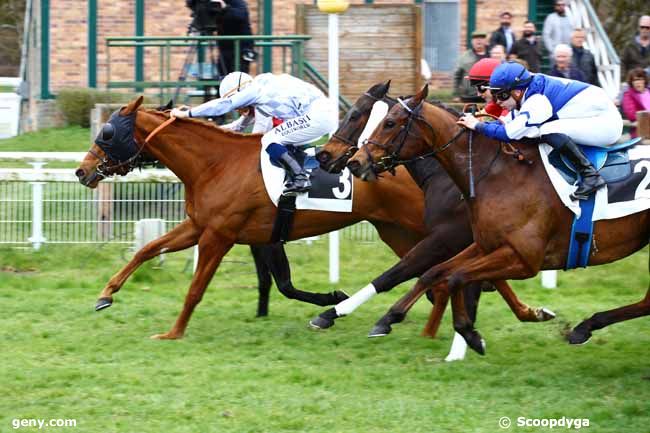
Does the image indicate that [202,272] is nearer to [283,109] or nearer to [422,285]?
[283,109]

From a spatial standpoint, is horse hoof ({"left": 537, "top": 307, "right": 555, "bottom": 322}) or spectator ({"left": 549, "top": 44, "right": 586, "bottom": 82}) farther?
spectator ({"left": 549, "top": 44, "right": 586, "bottom": 82})

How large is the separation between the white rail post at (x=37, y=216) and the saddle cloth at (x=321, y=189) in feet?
10.7

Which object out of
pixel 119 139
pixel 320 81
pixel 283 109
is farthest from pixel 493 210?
pixel 320 81

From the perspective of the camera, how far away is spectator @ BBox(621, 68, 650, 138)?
1155 centimetres

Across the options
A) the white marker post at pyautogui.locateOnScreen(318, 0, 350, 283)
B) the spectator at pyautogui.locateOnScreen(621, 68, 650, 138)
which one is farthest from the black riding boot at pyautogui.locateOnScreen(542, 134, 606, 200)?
the spectator at pyautogui.locateOnScreen(621, 68, 650, 138)

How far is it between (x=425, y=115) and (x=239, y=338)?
2159mm

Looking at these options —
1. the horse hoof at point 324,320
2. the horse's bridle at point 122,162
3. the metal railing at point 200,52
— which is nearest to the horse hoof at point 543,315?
the horse hoof at point 324,320

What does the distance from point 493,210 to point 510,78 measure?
78 centimetres

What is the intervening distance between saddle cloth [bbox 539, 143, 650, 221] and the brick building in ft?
33.2

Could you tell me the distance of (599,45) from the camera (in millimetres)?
15922

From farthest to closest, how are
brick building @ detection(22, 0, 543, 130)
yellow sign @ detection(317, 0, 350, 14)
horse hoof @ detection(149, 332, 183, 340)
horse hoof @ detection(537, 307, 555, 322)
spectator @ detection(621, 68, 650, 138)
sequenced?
brick building @ detection(22, 0, 543, 130) < spectator @ detection(621, 68, 650, 138) < yellow sign @ detection(317, 0, 350, 14) < horse hoof @ detection(537, 307, 555, 322) < horse hoof @ detection(149, 332, 183, 340)

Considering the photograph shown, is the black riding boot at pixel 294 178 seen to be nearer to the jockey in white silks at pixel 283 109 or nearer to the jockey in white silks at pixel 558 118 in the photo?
the jockey in white silks at pixel 283 109

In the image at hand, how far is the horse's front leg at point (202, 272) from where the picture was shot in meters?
8.30

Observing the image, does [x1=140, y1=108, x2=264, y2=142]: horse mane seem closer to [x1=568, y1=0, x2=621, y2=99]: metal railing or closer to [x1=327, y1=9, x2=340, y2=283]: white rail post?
[x1=327, y1=9, x2=340, y2=283]: white rail post
